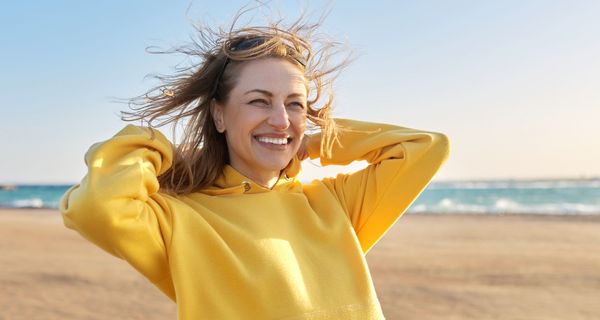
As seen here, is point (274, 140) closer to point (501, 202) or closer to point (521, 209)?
point (521, 209)

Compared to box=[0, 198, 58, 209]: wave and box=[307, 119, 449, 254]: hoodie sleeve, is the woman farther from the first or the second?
box=[0, 198, 58, 209]: wave

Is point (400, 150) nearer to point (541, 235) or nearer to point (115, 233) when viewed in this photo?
point (115, 233)

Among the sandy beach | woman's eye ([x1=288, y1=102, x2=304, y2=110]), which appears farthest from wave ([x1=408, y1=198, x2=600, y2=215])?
woman's eye ([x1=288, y1=102, x2=304, y2=110])

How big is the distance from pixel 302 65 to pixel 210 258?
732mm

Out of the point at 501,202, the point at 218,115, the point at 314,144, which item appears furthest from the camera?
the point at 501,202

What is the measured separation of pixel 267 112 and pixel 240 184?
0.82 ft

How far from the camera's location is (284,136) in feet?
6.37

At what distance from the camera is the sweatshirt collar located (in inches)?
77.1

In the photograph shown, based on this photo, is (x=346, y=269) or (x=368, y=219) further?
(x=368, y=219)

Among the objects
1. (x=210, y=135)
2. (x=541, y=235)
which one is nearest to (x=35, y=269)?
(x=210, y=135)

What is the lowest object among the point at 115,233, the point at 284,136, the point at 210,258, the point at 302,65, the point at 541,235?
the point at 541,235

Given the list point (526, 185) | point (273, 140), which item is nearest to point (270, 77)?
point (273, 140)

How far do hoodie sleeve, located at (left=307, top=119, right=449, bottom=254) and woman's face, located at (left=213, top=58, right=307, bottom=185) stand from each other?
0.28m

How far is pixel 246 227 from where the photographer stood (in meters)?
1.84
